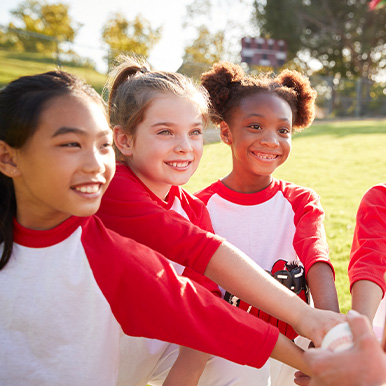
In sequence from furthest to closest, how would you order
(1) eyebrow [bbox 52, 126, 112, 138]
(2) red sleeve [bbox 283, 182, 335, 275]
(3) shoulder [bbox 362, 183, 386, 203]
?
(3) shoulder [bbox 362, 183, 386, 203], (2) red sleeve [bbox 283, 182, 335, 275], (1) eyebrow [bbox 52, 126, 112, 138]

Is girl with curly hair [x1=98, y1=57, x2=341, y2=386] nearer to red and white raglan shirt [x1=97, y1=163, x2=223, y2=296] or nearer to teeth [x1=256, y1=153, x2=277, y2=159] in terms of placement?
red and white raglan shirt [x1=97, y1=163, x2=223, y2=296]

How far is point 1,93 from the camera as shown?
1.30 metres

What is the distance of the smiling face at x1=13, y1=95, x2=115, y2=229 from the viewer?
123 cm

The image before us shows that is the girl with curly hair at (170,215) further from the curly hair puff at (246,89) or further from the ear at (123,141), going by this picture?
the curly hair puff at (246,89)

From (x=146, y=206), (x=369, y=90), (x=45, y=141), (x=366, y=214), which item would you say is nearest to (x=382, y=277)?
(x=366, y=214)

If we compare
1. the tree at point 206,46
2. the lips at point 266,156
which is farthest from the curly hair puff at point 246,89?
the tree at point 206,46

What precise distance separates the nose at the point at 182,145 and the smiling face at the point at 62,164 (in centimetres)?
48

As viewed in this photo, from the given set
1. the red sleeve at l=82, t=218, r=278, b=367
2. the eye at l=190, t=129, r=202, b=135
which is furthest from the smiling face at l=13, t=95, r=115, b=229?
the eye at l=190, t=129, r=202, b=135

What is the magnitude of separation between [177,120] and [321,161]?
726 centimetres

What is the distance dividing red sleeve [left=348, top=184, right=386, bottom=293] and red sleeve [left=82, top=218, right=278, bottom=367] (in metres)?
0.67

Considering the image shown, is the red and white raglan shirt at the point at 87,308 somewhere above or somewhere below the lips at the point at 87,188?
below

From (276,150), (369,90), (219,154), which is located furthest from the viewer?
(369,90)

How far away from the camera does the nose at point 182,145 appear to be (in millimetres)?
1776

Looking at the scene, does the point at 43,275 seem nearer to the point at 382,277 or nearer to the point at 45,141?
the point at 45,141
